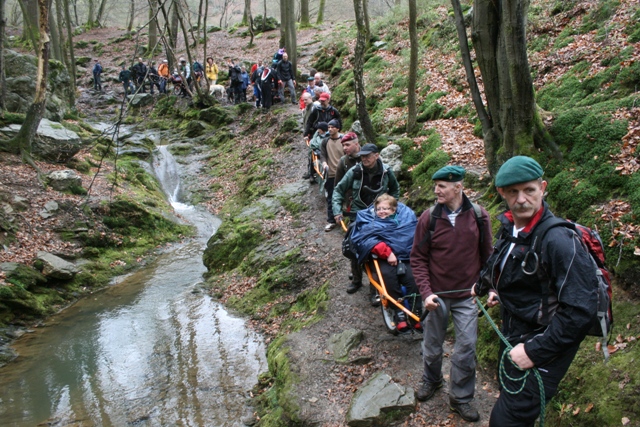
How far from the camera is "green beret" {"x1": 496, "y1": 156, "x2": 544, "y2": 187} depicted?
110 inches

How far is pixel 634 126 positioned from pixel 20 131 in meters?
15.6

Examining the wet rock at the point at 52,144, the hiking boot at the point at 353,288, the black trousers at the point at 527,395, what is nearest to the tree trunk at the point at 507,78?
the hiking boot at the point at 353,288

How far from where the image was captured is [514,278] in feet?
9.43

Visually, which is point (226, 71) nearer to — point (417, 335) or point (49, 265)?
point (49, 265)

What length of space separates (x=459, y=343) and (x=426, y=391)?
0.79 metres

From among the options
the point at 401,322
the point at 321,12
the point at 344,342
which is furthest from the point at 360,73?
the point at 321,12

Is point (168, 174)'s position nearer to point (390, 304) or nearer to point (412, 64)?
point (412, 64)

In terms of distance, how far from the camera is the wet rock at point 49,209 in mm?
11961

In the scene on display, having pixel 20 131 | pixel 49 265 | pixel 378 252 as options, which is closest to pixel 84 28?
pixel 20 131

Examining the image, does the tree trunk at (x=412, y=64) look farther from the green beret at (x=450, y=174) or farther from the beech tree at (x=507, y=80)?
the green beret at (x=450, y=174)

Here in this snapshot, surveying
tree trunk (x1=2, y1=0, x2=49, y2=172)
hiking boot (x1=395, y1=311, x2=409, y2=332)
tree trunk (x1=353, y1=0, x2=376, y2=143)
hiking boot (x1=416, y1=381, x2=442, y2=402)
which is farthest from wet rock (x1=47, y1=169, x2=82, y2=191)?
hiking boot (x1=416, y1=381, x2=442, y2=402)

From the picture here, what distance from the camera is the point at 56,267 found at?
A: 10406mm

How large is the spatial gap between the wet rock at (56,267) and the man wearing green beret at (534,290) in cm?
1005

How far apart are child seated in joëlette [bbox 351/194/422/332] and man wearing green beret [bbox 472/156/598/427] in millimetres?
2510
